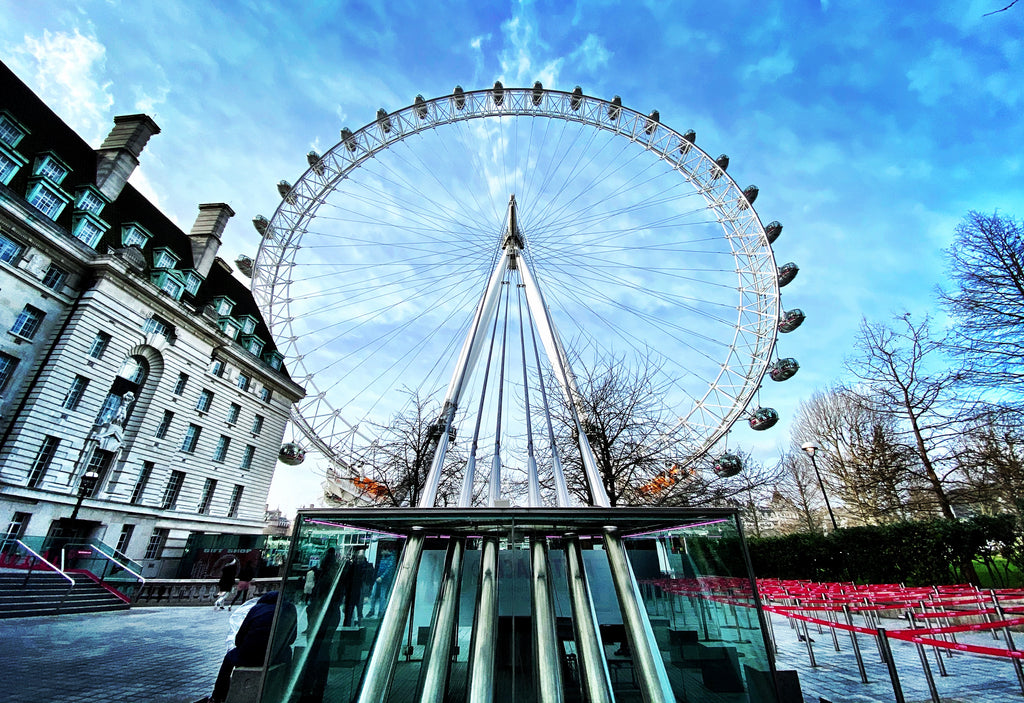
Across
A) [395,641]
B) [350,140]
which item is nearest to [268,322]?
[350,140]

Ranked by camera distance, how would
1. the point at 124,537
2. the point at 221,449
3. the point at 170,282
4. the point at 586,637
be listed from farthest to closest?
the point at 221,449
the point at 170,282
the point at 124,537
the point at 586,637

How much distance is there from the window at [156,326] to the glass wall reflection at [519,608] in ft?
102

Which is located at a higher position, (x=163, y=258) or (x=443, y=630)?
(x=163, y=258)

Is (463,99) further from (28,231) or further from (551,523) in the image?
(551,523)

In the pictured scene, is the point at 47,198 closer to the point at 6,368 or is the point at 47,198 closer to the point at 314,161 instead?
the point at 6,368

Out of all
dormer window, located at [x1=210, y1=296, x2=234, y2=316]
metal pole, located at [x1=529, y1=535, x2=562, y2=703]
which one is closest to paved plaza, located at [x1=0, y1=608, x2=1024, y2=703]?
metal pole, located at [x1=529, y1=535, x2=562, y2=703]

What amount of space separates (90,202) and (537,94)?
27.6 meters

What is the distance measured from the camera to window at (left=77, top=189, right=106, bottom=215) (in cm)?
2688

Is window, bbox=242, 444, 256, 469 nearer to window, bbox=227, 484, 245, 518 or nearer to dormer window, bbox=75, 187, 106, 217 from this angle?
window, bbox=227, 484, 245, 518

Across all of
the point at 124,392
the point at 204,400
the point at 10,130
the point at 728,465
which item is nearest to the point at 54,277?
the point at 124,392

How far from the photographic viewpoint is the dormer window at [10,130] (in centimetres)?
2416

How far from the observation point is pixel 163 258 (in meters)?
30.8

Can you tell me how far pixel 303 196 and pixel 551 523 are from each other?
85.3 ft

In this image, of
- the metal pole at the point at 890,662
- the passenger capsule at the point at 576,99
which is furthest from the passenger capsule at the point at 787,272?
the metal pole at the point at 890,662
